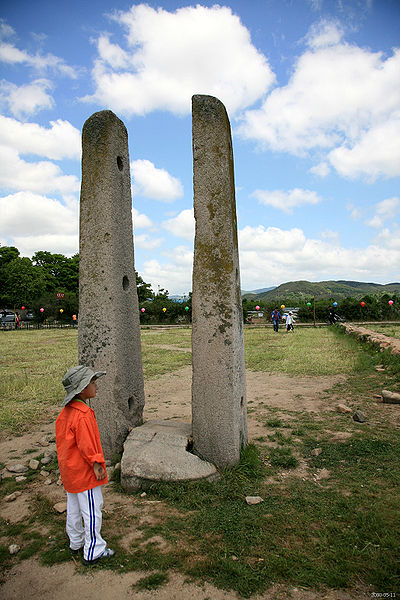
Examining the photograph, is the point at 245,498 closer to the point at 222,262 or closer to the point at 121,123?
the point at 222,262

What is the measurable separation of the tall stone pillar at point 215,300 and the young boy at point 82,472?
1.67 meters

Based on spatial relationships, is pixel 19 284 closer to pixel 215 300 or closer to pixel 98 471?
pixel 215 300

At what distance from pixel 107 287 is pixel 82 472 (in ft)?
8.54

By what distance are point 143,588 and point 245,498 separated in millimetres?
1445

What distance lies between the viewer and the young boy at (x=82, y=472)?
3.02 metres

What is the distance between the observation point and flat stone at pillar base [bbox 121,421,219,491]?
4.18 meters

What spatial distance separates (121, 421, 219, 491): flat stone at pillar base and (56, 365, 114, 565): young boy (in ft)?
3.44

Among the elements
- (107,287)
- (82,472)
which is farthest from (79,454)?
(107,287)

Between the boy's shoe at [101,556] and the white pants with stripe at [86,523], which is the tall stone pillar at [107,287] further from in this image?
the boy's shoe at [101,556]

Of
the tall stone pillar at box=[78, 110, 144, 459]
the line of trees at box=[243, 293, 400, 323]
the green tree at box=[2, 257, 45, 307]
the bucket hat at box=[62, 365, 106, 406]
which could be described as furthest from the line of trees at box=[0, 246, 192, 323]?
the bucket hat at box=[62, 365, 106, 406]

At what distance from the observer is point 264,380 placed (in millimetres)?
10008

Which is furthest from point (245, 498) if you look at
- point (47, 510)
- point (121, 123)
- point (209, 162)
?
point (121, 123)

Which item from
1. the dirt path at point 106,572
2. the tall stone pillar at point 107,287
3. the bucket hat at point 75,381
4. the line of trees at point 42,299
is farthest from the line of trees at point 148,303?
the bucket hat at point 75,381

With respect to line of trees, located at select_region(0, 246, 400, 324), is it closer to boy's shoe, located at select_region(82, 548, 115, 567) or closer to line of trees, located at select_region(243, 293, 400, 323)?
line of trees, located at select_region(243, 293, 400, 323)
